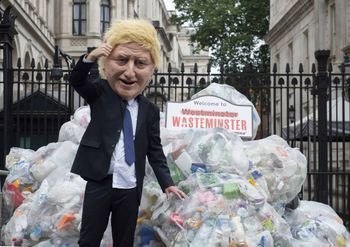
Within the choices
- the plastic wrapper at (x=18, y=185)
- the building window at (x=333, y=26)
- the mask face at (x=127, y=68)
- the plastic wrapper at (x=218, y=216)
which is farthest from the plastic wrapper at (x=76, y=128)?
the building window at (x=333, y=26)

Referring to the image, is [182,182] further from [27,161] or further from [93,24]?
[93,24]

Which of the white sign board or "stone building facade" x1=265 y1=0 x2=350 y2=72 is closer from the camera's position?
the white sign board

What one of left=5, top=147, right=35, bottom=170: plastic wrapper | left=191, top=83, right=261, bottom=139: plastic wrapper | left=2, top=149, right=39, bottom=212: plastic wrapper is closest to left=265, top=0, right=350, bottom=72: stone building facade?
left=191, top=83, right=261, bottom=139: plastic wrapper

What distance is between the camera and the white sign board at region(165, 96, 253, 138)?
5.84m

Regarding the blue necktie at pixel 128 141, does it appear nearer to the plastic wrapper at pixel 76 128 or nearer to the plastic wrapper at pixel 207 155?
the plastic wrapper at pixel 207 155

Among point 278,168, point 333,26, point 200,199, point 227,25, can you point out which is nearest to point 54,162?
point 200,199

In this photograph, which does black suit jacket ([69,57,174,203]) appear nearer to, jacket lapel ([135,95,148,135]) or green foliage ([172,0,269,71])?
jacket lapel ([135,95,148,135])

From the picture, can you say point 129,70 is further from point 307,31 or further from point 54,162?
point 307,31

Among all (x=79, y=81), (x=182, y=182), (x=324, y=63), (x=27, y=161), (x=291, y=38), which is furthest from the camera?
(x=291, y=38)

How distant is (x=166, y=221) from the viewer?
4.33 metres

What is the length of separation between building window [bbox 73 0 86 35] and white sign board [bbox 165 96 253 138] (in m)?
39.0

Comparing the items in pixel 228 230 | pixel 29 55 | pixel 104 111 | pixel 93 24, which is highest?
pixel 93 24

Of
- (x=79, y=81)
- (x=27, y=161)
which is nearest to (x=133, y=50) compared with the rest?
(x=79, y=81)

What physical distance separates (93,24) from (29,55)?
1298 centimetres
